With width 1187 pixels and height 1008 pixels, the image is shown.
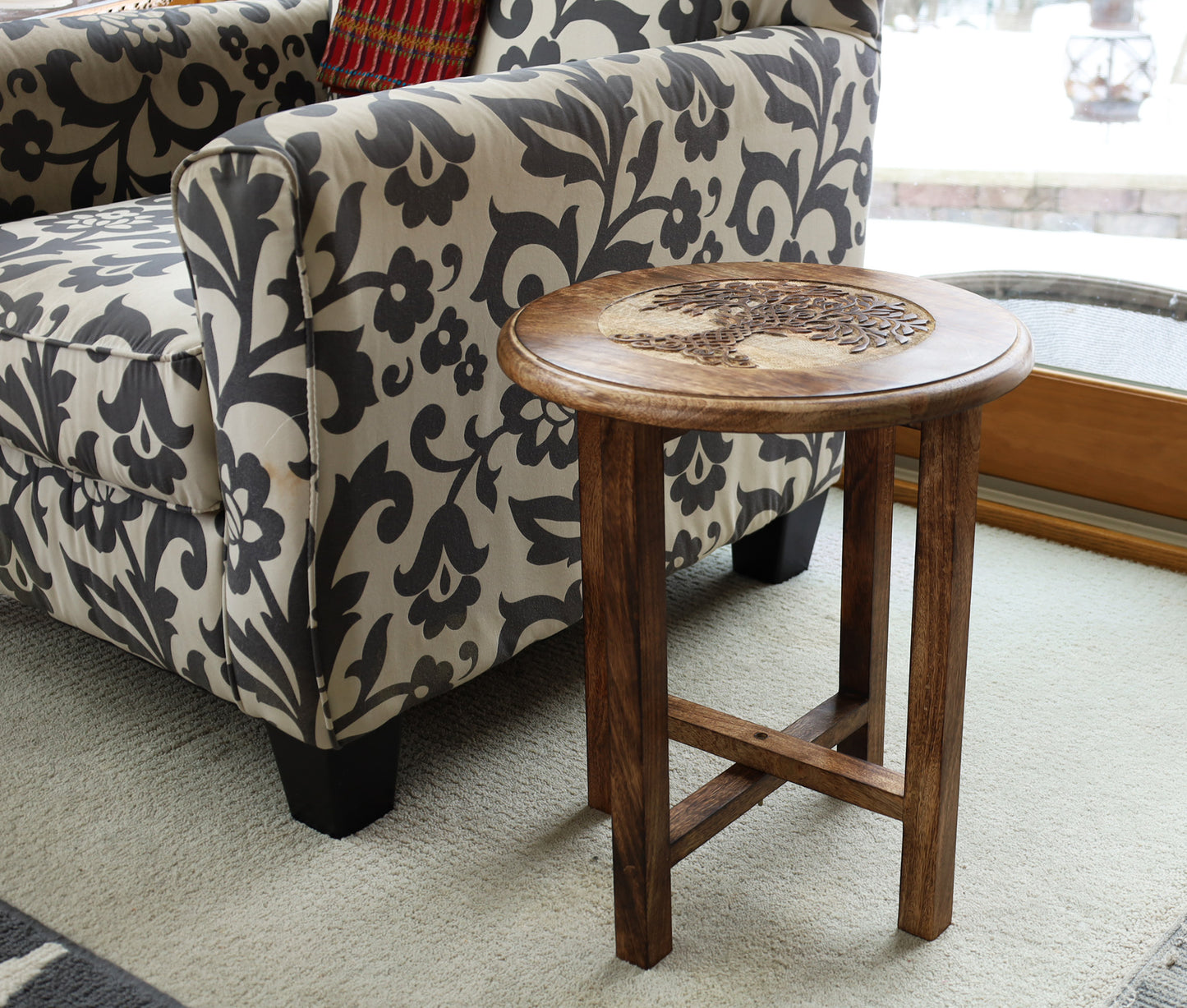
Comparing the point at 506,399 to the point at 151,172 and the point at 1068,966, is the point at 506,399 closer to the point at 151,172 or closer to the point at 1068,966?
the point at 1068,966

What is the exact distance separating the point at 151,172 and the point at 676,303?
36.7 inches

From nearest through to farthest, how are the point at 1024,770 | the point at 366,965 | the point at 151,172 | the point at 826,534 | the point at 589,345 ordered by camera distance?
the point at 589,345, the point at 366,965, the point at 1024,770, the point at 151,172, the point at 826,534

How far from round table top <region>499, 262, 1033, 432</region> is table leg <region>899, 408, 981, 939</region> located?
61mm

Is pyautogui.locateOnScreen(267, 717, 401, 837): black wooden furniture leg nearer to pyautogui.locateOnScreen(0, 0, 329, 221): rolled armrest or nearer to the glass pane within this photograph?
pyautogui.locateOnScreen(0, 0, 329, 221): rolled armrest

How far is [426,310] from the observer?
910 mm

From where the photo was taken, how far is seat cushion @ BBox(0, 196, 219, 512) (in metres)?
0.93

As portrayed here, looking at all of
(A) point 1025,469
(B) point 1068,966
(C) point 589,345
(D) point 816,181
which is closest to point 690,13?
(D) point 816,181

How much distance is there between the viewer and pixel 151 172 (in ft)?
4.92

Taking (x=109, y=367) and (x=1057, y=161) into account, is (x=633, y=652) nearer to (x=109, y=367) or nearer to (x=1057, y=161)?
(x=109, y=367)

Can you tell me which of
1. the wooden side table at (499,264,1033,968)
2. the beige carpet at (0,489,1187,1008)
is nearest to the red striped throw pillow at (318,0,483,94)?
the wooden side table at (499,264,1033,968)

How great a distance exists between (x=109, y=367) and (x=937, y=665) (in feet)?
2.29

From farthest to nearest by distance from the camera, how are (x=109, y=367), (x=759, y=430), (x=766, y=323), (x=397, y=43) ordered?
(x=397, y=43), (x=109, y=367), (x=766, y=323), (x=759, y=430)

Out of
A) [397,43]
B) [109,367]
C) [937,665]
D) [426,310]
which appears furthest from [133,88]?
[937,665]

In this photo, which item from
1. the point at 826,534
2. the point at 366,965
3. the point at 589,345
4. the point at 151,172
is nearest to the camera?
the point at 589,345
